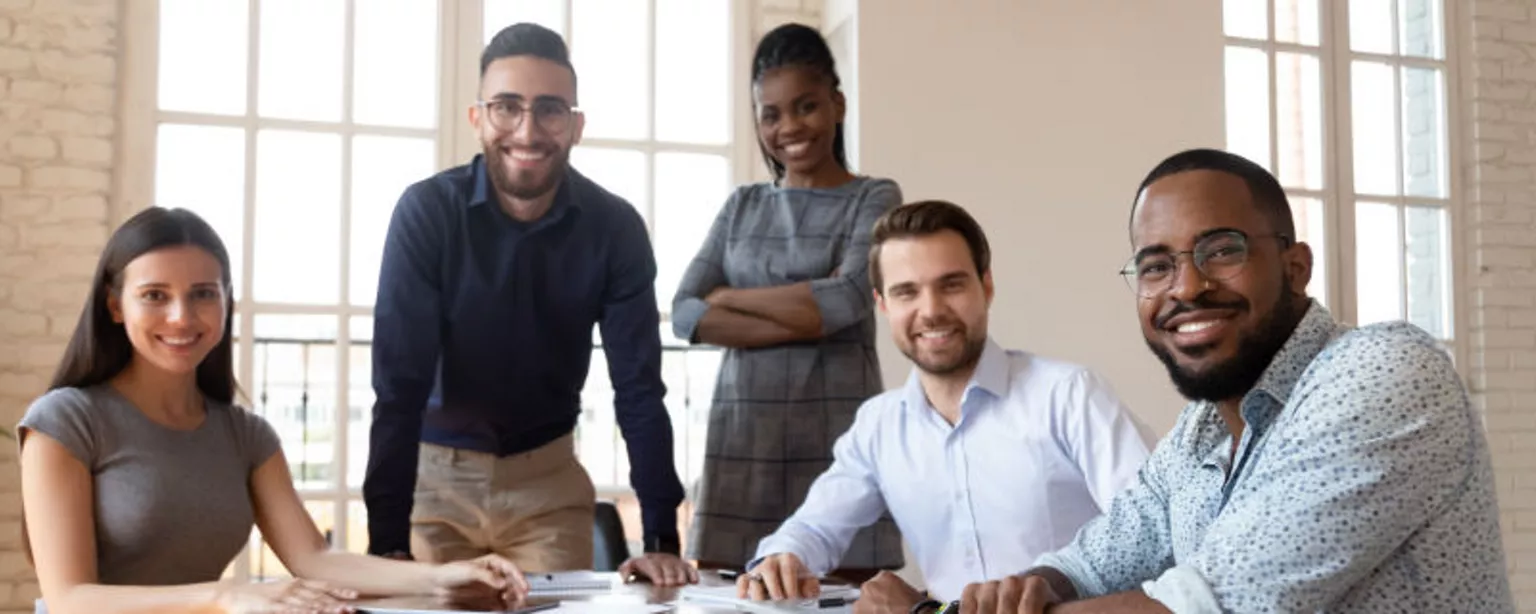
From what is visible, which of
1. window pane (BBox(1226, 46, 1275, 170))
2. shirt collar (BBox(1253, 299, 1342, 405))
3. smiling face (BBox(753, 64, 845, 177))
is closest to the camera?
shirt collar (BBox(1253, 299, 1342, 405))

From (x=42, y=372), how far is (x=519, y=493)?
2.59 meters

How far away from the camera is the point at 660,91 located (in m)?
5.41

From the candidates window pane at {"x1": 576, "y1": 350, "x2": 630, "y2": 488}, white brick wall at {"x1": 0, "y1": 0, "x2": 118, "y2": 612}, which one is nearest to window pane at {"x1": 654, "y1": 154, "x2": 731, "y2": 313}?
window pane at {"x1": 576, "y1": 350, "x2": 630, "y2": 488}

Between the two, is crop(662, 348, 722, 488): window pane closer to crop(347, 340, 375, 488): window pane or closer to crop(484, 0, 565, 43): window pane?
crop(347, 340, 375, 488): window pane

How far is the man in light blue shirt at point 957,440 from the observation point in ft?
8.39

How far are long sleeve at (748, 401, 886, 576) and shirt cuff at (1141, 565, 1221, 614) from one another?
1.06 m

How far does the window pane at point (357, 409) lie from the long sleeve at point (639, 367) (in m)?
2.30

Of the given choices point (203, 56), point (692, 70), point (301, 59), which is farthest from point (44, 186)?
point (692, 70)

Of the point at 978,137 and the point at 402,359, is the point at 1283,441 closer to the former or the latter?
the point at 402,359

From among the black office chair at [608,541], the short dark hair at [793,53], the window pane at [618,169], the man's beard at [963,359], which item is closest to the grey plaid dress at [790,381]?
the short dark hair at [793,53]

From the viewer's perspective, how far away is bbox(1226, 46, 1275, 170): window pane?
6219 mm

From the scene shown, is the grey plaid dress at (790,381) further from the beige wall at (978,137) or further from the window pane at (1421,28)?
the window pane at (1421,28)

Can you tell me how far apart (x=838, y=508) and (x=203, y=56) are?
3.29m

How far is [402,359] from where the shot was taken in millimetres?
2723
